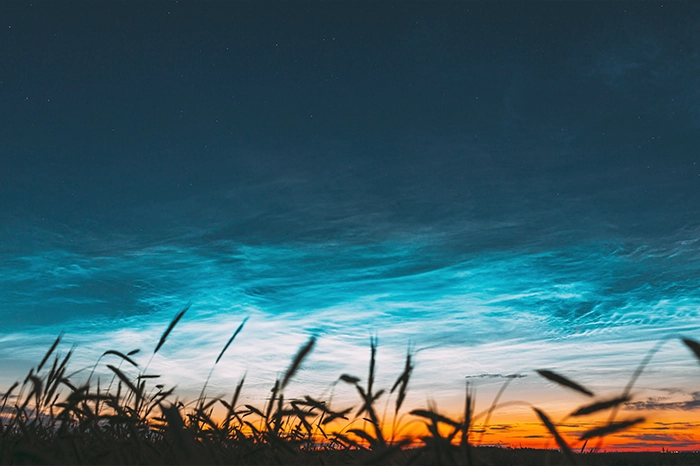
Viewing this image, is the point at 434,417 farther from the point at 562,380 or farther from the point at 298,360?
the point at 298,360

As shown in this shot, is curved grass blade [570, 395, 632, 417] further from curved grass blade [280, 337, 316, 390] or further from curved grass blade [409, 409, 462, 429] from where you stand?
curved grass blade [280, 337, 316, 390]

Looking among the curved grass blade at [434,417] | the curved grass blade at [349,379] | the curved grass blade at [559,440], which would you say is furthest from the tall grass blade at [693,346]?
the curved grass blade at [349,379]

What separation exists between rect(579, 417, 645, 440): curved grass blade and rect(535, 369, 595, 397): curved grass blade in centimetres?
13

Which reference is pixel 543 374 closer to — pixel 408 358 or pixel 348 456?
pixel 408 358

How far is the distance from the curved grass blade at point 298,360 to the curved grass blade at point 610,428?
149 cm

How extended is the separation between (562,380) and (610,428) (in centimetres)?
28

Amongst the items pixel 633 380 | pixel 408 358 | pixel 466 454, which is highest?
pixel 408 358

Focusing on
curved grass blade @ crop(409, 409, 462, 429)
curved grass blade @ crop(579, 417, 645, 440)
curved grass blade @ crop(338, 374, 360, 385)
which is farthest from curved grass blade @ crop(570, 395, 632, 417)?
curved grass blade @ crop(338, 374, 360, 385)

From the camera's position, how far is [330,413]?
3896mm

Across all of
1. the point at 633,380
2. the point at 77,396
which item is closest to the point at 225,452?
the point at 77,396

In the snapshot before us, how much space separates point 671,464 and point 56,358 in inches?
446

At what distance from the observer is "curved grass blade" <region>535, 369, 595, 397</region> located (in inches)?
79.8

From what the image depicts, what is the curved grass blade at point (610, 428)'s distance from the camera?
5.94ft

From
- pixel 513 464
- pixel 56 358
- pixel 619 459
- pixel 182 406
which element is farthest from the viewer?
pixel 619 459
